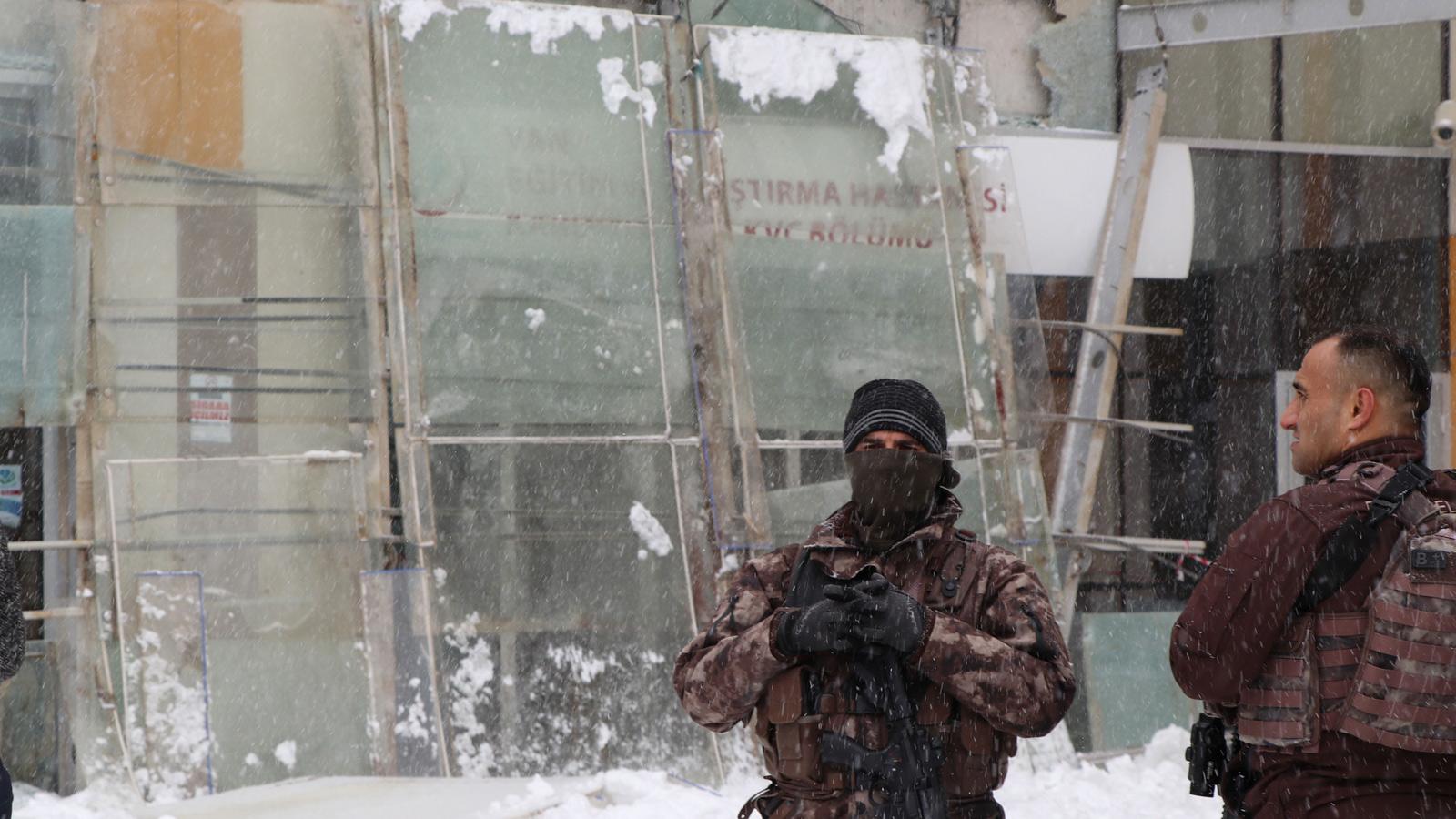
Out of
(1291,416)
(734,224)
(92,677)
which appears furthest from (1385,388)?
(92,677)

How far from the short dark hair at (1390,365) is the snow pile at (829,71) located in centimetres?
447

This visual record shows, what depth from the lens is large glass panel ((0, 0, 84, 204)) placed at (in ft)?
20.7

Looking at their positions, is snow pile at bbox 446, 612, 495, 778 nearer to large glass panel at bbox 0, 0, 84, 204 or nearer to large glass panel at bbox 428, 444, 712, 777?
large glass panel at bbox 428, 444, 712, 777

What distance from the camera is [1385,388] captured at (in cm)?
282

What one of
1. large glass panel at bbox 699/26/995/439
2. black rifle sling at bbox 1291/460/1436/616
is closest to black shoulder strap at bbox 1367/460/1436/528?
black rifle sling at bbox 1291/460/1436/616

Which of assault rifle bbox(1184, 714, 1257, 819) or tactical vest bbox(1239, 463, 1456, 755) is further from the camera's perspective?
assault rifle bbox(1184, 714, 1257, 819)

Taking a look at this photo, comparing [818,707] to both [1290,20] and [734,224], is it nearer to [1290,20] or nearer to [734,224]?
[734,224]

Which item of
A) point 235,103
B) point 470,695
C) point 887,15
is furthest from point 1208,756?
point 887,15

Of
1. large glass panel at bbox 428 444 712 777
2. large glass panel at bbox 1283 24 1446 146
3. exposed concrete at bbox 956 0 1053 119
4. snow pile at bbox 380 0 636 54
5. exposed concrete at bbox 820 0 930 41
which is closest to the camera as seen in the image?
large glass panel at bbox 428 444 712 777

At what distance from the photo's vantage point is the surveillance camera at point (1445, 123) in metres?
8.49

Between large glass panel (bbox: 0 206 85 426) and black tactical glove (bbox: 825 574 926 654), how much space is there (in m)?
4.47

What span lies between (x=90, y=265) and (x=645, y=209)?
233 cm

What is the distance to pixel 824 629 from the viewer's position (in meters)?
2.75

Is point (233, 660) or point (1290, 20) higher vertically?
point (1290, 20)
